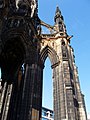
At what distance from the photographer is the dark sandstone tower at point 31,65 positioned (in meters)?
13.7

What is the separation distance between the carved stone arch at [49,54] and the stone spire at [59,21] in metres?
2.50

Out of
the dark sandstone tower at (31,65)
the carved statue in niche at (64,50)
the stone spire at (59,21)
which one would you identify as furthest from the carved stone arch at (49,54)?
the stone spire at (59,21)

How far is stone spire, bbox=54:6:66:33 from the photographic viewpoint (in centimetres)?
1973

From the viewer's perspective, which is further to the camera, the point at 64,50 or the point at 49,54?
the point at 49,54

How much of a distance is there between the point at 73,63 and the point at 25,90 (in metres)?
5.40

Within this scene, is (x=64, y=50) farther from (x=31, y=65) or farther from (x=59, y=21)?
(x=59, y=21)

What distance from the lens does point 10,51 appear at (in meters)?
19.4

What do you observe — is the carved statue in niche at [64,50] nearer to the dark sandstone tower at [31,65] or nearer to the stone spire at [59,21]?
the dark sandstone tower at [31,65]

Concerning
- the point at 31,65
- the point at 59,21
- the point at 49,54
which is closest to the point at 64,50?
the point at 49,54

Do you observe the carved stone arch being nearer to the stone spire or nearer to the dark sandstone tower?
the dark sandstone tower

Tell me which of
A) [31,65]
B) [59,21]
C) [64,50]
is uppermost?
[59,21]

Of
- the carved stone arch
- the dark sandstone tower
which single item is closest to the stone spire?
the dark sandstone tower

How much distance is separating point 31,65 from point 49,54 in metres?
3.11

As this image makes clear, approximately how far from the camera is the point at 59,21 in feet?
68.5
